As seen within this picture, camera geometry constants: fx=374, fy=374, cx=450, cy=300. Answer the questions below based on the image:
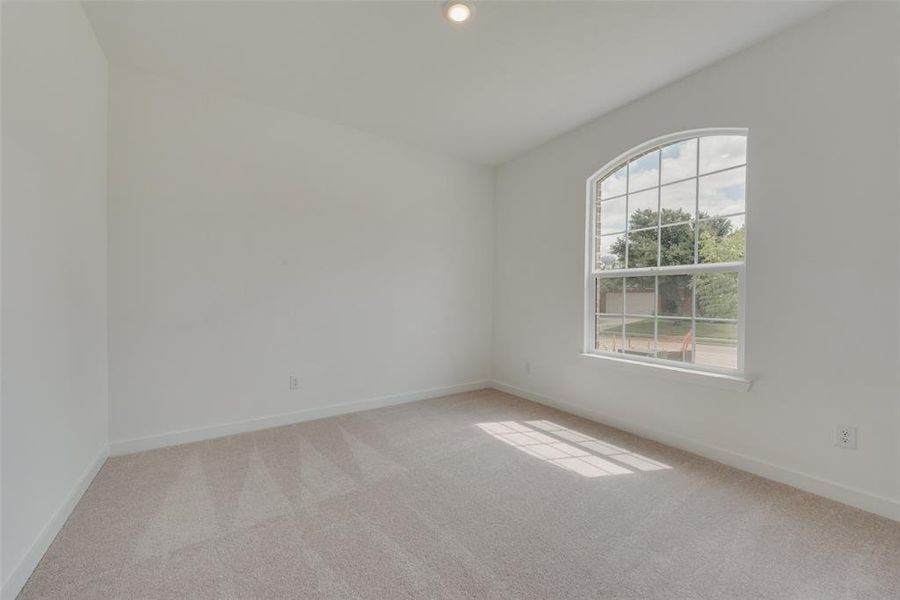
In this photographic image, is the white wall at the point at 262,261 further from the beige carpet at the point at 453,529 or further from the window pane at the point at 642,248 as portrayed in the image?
the window pane at the point at 642,248

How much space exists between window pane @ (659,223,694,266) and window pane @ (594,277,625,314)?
0.43 metres

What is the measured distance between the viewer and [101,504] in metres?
1.98

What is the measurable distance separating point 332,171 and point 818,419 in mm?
3846

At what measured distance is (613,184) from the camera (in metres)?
3.31

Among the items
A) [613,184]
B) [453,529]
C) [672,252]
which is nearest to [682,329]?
[672,252]

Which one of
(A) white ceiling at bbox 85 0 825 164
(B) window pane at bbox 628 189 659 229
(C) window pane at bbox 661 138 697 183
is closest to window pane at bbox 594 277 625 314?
(B) window pane at bbox 628 189 659 229

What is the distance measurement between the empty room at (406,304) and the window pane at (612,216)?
0.07 feet

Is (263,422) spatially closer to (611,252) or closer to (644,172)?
(611,252)

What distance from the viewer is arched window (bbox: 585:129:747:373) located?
2.50 m

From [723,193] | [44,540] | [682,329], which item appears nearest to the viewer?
[44,540]

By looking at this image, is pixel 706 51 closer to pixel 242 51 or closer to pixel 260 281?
pixel 242 51

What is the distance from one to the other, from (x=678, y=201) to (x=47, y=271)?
3.74 metres

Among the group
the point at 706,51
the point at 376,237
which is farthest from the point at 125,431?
the point at 706,51

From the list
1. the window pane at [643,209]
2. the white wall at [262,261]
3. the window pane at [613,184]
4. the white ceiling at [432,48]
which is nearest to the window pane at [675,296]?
the window pane at [643,209]
